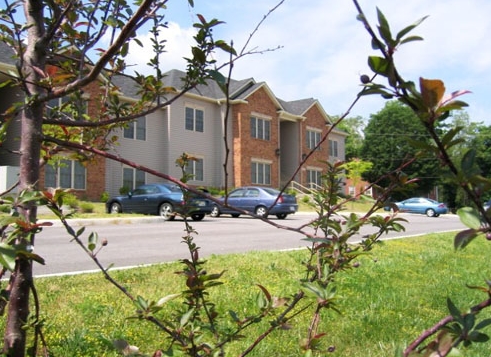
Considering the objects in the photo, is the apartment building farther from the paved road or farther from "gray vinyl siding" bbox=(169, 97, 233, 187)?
the paved road

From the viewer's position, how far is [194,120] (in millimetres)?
29125

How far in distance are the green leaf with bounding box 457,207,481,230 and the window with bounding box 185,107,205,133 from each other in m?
28.2

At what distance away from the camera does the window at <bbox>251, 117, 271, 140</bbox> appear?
103ft

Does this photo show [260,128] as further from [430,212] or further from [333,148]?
[430,212]

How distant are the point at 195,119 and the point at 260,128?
4.82 metres

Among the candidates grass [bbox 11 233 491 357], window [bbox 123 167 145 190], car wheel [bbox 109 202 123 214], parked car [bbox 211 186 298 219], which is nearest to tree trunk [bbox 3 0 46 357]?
grass [bbox 11 233 491 357]

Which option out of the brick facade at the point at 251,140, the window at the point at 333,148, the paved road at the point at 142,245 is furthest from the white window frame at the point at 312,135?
→ the paved road at the point at 142,245

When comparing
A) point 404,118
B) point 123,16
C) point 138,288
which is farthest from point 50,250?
point 404,118

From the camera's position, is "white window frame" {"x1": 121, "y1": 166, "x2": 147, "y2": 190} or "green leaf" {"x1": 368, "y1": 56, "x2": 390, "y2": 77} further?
"white window frame" {"x1": 121, "y1": 166, "x2": 147, "y2": 190}

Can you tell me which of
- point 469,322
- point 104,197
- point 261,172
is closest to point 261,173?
point 261,172

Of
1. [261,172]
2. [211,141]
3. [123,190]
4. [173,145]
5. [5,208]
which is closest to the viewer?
[5,208]

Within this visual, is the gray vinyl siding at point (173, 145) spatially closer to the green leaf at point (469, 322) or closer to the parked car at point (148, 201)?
the parked car at point (148, 201)

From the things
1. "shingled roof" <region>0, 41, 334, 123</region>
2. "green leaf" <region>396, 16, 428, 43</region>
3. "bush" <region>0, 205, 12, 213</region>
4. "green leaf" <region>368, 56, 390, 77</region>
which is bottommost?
"bush" <region>0, 205, 12, 213</region>

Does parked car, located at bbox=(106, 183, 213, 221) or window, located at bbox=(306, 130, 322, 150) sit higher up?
window, located at bbox=(306, 130, 322, 150)
